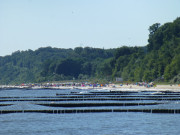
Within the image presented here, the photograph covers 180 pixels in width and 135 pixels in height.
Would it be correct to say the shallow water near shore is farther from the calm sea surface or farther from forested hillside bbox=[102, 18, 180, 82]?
forested hillside bbox=[102, 18, 180, 82]

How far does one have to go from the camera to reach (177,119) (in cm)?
5678

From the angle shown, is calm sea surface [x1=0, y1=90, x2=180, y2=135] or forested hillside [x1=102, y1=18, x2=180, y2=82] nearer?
calm sea surface [x1=0, y1=90, x2=180, y2=135]

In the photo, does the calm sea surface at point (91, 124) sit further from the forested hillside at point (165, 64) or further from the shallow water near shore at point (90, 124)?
the forested hillside at point (165, 64)

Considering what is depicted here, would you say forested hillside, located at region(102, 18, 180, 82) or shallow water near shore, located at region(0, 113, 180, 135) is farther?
forested hillside, located at region(102, 18, 180, 82)

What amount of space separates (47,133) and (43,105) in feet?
99.1

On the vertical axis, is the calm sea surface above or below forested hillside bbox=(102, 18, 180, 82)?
below

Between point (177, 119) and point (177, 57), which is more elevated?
point (177, 57)

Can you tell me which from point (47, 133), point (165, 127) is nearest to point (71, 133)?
point (47, 133)

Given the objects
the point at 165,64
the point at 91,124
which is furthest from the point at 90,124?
the point at 165,64

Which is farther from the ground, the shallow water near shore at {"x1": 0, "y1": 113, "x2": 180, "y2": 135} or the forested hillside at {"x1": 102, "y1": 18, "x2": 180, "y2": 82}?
the forested hillside at {"x1": 102, "y1": 18, "x2": 180, "y2": 82}

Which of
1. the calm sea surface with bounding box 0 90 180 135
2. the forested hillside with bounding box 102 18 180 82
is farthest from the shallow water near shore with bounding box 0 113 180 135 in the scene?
the forested hillside with bounding box 102 18 180 82

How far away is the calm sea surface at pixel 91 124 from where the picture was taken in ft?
163

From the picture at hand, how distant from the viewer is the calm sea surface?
49688 millimetres

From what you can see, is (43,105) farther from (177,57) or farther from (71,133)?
(177,57)
